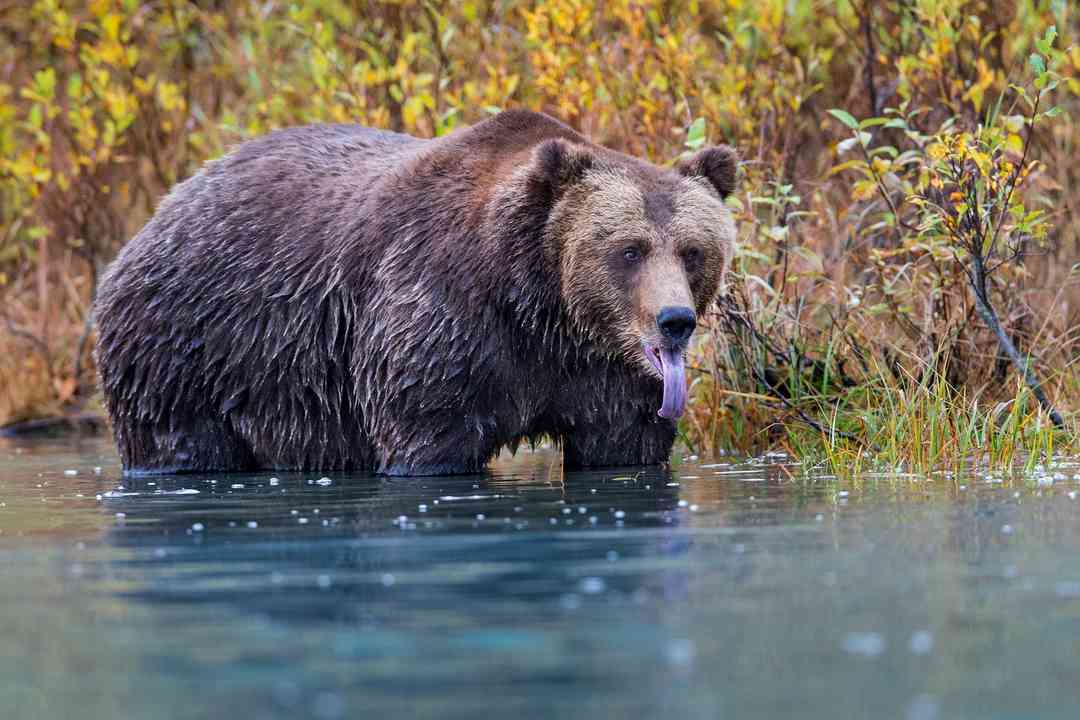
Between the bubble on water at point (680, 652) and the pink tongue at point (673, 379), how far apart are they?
3552 mm

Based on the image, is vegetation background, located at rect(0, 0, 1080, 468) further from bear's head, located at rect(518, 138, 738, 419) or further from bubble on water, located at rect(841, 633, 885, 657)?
bubble on water, located at rect(841, 633, 885, 657)

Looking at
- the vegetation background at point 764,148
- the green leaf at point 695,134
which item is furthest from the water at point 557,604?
the green leaf at point 695,134

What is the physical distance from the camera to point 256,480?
8.05 m

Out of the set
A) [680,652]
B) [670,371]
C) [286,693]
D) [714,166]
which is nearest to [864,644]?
[680,652]

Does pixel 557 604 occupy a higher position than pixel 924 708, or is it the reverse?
pixel 557 604

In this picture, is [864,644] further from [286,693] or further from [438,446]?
[438,446]

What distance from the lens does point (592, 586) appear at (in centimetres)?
454

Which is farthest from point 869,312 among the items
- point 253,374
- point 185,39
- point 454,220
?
point 185,39

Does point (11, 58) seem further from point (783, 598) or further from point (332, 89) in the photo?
point (783, 598)

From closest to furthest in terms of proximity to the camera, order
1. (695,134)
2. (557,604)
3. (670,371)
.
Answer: (557,604) < (670,371) < (695,134)

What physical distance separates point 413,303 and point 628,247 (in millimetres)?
968

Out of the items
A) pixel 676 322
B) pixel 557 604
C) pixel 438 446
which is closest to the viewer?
pixel 557 604

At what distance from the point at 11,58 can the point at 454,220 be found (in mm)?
8756

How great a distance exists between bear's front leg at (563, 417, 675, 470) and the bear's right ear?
1.02m
